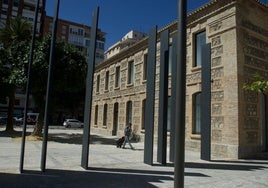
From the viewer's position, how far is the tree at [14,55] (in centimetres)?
1911

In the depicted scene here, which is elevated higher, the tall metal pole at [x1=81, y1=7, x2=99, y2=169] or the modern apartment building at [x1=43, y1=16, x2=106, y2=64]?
the modern apartment building at [x1=43, y1=16, x2=106, y2=64]

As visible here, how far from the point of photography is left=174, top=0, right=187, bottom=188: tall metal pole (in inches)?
145

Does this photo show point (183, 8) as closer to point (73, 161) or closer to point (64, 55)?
point (73, 161)

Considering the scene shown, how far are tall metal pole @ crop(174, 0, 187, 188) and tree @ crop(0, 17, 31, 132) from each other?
16854mm

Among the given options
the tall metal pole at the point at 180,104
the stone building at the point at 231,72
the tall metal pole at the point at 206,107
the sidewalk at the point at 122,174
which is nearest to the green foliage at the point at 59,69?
the stone building at the point at 231,72

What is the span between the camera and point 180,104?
381 centimetres

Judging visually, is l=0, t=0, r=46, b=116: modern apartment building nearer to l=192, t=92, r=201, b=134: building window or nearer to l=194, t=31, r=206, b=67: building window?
l=194, t=31, r=206, b=67: building window

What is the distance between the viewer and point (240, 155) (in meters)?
12.9

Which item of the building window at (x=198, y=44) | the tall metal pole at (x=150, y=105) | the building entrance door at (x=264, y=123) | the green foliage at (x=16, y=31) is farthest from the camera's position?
the green foliage at (x=16, y=31)

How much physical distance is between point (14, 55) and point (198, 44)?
12964 millimetres

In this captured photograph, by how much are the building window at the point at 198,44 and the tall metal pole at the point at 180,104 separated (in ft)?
41.0

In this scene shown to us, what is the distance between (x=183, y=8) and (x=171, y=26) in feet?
48.8

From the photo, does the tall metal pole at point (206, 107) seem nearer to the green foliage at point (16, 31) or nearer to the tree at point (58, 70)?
the tree at point (58, 70)

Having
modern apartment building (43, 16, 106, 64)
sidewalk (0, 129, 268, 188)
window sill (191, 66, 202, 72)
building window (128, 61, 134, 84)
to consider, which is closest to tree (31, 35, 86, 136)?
building window (128, 61, 134, 84)
